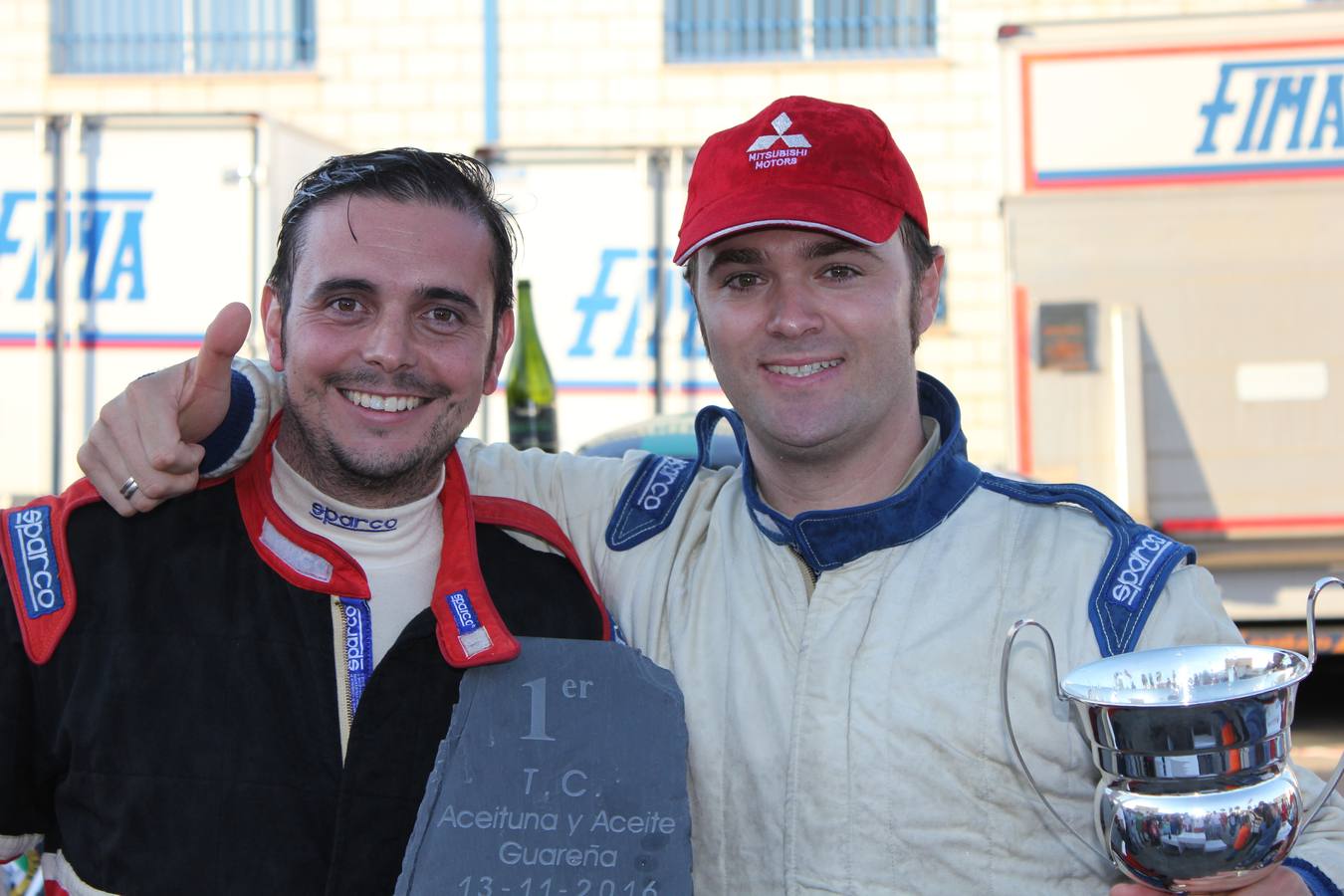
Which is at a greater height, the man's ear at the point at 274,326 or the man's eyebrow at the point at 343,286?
the man's eyebrow at the point at 343,286

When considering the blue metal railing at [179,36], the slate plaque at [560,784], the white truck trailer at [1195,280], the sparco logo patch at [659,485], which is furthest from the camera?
the blue metal railing at [179,36]

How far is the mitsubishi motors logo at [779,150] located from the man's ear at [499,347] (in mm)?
541

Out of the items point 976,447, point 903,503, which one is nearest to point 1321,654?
point 976,447

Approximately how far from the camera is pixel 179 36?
11.1 m

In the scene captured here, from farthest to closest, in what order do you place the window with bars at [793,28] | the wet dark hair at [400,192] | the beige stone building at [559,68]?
1. the window with bars at [793,28]
2. the beige stone building at [559,68]
3. the wet dark hair at [400,192]

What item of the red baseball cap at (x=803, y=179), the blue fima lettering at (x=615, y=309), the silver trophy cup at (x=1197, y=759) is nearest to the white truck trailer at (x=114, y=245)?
the blue fima lettering at (x=615, y=309)

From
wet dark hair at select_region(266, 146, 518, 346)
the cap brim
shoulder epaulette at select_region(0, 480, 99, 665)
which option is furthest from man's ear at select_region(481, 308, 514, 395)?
shoulder epaulette at select_region(0, 480, 99, 665)

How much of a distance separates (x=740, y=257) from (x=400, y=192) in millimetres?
571

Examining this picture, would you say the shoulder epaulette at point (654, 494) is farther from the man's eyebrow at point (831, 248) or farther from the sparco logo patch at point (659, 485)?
the man's eyebrow at point (831, 248)

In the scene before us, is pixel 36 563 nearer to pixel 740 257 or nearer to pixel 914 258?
pixel 740 257

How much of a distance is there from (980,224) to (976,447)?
1631mm

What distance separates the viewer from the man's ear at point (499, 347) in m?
2.34

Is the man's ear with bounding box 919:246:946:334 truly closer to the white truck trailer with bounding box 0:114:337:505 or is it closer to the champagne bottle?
the champagne bottle

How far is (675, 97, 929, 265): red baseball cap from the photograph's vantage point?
6.95 feet
